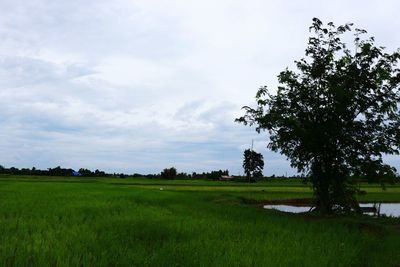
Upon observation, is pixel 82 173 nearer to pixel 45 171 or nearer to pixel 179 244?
pixel 45 171

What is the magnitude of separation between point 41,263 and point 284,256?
16.7ft

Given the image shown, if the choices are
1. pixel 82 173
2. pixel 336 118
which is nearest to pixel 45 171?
pixel 82 173

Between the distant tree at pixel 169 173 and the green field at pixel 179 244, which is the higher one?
the distant tree at pixel 169 173

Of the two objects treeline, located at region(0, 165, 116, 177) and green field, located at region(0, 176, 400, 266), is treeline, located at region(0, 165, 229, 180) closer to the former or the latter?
treeline, located at region(0, 165, 116, 177)

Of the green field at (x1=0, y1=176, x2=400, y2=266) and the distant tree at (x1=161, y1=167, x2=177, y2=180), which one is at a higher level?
the distant tree at (x1=161, y1=167, x2=177, y2=180)

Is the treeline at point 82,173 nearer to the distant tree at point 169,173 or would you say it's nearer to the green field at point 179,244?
the distant tree at point 169,173

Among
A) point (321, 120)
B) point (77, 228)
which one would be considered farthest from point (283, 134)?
point (77, 228)

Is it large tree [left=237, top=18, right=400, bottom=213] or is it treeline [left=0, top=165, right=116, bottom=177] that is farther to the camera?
treeline [left=0, top=165, right=116, bottom=177]

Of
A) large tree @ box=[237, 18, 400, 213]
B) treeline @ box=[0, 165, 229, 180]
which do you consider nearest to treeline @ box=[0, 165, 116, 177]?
treeline @ box=[0, 165, 229, 180]

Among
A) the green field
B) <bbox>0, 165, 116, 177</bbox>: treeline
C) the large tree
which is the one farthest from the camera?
<bbox>0, 165, 116, 177</bbox>: treeline

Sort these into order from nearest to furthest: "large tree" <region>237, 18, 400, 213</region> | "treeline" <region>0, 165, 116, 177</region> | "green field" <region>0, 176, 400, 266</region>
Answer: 1. "green field" <region>0, 176, 400, 266</region>
2. "large tree" <region>237, 18, 400, 213</region>
3. "treeline" <region>0, 165, 116, 177</region>

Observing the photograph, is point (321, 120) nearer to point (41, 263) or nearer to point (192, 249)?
point (192, 249)

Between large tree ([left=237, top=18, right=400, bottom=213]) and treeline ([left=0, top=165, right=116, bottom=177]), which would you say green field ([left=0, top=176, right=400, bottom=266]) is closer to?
large tree ([left=237, top=18, right=400, bottom=213])

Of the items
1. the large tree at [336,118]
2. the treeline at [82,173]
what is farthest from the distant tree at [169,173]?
the large tree at [336,118]
